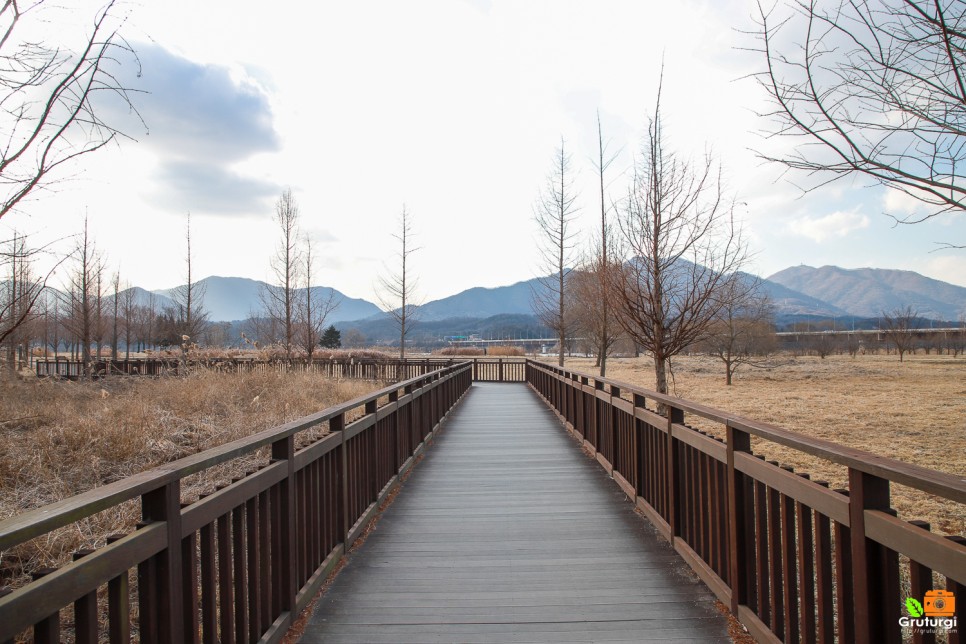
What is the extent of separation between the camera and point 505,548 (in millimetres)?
4273

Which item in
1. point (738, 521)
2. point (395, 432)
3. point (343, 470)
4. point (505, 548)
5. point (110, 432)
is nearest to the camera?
point (738, 521)

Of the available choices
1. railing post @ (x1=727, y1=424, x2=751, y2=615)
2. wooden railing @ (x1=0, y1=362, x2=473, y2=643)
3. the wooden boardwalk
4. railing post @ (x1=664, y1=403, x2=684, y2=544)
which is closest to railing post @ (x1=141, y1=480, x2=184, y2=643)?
wooden railing @ (x1=0, y1=362, x2=473, y2=643)

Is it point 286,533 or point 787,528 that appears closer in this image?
point 787,528

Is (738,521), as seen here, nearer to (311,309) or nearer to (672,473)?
(672,473)

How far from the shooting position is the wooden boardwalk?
3.04 meters

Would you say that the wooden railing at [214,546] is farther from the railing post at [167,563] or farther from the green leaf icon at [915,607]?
the green leaf icon at [915,607]

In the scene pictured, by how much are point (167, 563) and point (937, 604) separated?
8.45ft

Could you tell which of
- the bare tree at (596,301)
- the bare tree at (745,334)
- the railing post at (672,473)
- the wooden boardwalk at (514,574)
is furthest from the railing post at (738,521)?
the bare tree at (745,334)

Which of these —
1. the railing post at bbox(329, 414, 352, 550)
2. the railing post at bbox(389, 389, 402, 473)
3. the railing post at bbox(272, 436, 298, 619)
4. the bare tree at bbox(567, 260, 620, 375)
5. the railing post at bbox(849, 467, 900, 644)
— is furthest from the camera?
the bare tree at bbox(567, 260, 620, 375)

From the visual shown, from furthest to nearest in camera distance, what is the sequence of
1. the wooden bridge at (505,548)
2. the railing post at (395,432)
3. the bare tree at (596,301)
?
the bare tree at (596,301)
the railing post at (395,432)
the wooden bridge at (505,548)

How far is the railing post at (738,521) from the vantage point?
117 inches

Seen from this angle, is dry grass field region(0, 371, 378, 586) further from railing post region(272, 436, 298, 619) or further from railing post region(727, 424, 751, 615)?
railing post region(727, 424, 751, 615)

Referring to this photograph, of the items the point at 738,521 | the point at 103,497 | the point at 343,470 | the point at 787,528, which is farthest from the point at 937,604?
the point at 343,470

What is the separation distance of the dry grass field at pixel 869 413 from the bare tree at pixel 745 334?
1364 millimetres
